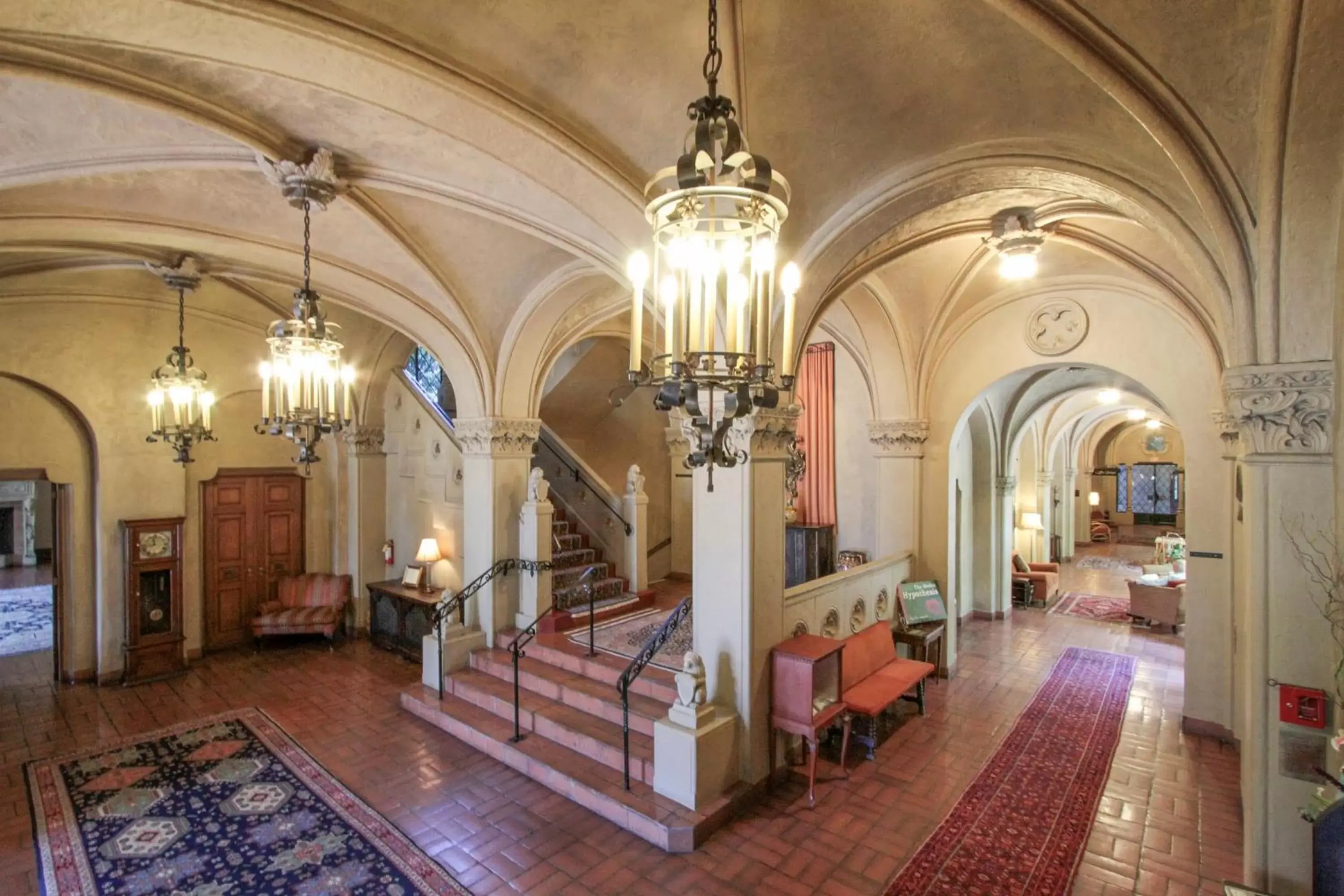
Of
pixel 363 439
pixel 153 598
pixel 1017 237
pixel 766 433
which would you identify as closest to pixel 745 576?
pixel 766 433

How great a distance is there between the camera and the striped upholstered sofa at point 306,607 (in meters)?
8.63

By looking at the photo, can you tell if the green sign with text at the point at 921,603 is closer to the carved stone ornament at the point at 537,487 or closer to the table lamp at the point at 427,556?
the carved stone ornament at the point at 537,487

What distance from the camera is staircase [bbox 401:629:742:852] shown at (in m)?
4.34

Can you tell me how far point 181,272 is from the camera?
588 centimetres

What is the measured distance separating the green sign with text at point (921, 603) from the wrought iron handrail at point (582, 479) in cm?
372

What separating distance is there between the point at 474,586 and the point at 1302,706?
21.7ft

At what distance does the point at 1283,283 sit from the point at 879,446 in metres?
4.81

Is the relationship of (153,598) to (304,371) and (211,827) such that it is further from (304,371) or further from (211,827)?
(304,371)

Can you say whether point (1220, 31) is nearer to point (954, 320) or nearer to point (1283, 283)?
point (1283, 283)

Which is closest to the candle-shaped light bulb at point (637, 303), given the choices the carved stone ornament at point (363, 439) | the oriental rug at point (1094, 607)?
the carved stone ornament at point (363, 439)

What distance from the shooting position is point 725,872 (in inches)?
152

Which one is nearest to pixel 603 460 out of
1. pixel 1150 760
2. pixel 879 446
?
pixel 879 446

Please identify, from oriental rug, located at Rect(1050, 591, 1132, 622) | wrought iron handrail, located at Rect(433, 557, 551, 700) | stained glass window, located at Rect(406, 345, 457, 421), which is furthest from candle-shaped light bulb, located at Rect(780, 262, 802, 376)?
oriental rug, located at Rect(1050, 591, 1132, 622)

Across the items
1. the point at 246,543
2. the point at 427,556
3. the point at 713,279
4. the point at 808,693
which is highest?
the point at 713,279
